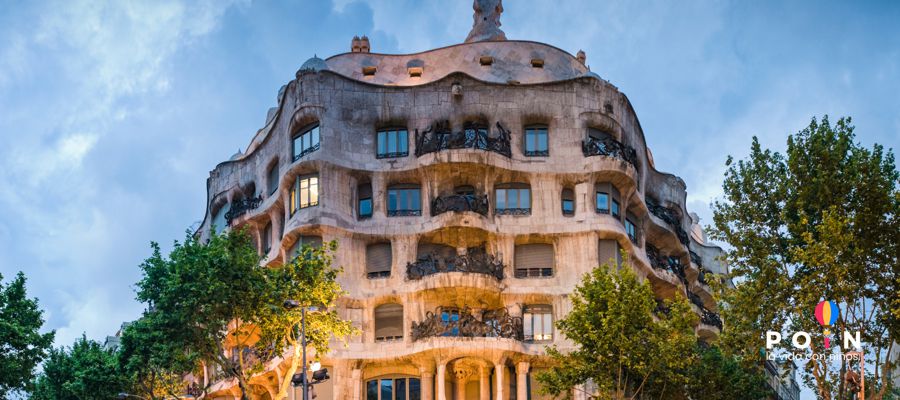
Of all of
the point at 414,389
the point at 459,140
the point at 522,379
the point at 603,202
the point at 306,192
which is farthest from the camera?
the point at 603,202

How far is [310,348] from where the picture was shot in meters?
53.7

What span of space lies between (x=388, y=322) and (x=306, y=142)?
393 inches

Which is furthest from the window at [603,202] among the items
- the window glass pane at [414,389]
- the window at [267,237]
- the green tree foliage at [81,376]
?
the green tree foliage at [81,376]

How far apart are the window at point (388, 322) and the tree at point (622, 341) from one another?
10.3 metres

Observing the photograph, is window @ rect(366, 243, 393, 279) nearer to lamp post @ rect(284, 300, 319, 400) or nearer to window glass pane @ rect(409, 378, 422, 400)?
window glass pane @ rect(409, 378, 422, 400)

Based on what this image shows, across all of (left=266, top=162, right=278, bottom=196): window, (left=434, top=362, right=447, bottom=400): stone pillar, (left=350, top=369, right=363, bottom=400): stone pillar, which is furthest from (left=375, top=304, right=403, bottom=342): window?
(left=266, top=162, right=278, bottom=196): window

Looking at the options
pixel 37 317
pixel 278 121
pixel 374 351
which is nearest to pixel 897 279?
pixel 374 351

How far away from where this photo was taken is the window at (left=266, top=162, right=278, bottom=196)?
64000 mm

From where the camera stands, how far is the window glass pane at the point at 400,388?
185ft

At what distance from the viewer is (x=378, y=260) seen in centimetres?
5856

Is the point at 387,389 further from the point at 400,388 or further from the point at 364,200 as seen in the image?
the point at 364,200

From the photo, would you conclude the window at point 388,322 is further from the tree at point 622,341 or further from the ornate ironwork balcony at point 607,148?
the ornate ironwork balcony at point 607,148

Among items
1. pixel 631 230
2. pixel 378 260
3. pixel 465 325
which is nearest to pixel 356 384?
pixel 465 325

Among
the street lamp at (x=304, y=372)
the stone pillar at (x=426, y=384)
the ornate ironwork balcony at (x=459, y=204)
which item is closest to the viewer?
the street lamp at (x=304, y=372)
